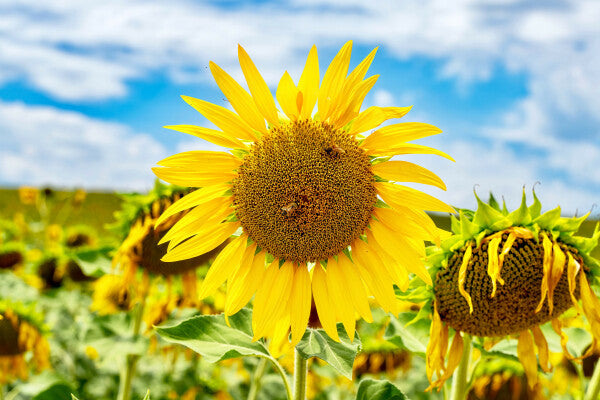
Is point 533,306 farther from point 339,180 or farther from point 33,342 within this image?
point 33,342

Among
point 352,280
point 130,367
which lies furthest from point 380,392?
point 130,367

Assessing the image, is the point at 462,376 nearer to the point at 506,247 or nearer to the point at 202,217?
the point at 506,247

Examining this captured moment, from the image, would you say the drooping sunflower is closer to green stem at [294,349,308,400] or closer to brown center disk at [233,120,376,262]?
brown center disk at [233,120,376,262]

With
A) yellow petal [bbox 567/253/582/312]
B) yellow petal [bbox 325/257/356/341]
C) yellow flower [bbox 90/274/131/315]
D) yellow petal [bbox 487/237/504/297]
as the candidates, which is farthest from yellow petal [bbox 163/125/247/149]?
yellow flower [bbox 90/274/131/315]

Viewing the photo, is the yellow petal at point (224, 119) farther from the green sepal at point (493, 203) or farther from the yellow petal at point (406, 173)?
the green sepal at point (493, 203)

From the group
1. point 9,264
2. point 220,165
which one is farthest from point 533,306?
point 9,264

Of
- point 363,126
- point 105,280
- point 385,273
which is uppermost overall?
point 363,126
